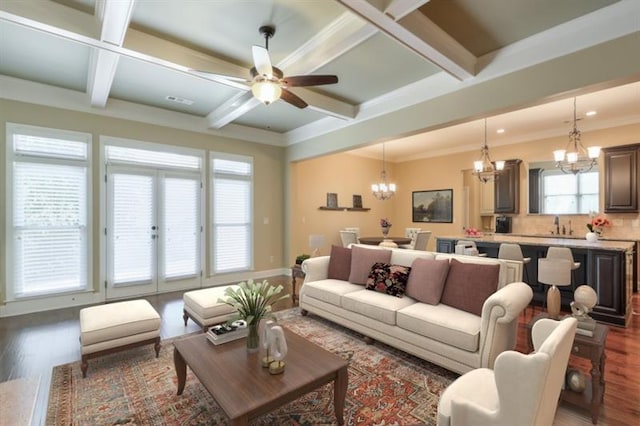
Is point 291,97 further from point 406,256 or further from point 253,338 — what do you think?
point 253,338

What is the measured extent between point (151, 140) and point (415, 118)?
440 cm

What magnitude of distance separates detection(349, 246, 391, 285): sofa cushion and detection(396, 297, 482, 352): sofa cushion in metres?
0.83

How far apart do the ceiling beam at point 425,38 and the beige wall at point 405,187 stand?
164 inches

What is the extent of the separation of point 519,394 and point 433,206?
7.72 m

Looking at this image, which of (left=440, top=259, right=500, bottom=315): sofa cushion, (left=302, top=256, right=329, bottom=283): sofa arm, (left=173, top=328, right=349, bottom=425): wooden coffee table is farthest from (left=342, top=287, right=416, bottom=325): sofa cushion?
(left=173, top=328, right=349, bottom=425): wooden coffee table

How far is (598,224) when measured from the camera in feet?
17.2

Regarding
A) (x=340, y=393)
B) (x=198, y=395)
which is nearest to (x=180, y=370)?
(x=198, y=395)

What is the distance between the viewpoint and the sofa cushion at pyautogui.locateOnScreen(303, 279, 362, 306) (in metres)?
3.57

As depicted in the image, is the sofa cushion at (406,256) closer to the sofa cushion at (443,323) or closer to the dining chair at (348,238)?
the sofa cushion at (443,323)

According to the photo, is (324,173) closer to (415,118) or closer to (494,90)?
(415,118)

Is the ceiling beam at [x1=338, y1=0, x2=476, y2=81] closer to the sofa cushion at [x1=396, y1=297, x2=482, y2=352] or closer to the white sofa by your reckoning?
the white sofa

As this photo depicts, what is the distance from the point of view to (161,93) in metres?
4.54

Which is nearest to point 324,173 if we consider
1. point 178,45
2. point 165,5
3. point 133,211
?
point 133,211

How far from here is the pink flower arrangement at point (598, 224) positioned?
5.20 meters
